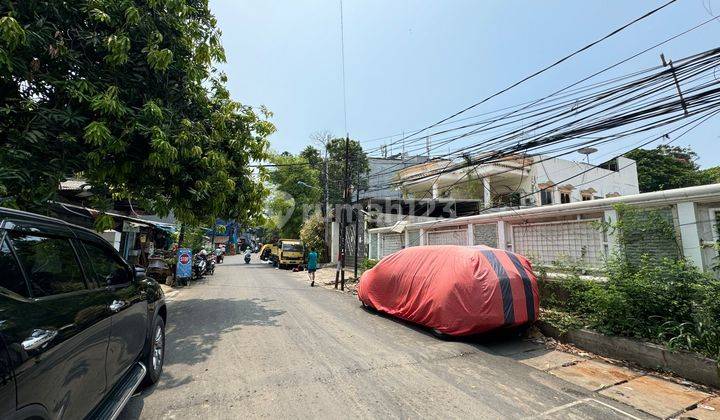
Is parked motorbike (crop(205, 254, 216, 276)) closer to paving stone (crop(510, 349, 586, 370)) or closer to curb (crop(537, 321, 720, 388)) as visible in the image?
paving stone (crop(510, 349, 586, 370))

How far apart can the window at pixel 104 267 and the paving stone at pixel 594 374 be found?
17.4ft

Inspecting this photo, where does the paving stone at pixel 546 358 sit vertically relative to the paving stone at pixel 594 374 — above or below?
above

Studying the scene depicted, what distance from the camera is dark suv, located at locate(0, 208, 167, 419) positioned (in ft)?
5.50

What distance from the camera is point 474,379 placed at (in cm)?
424

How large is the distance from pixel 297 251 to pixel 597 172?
19.2 meters

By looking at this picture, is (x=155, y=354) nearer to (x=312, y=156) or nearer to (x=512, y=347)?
(x=512, y=347)

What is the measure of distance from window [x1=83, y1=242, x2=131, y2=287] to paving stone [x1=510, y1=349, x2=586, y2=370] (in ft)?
17.3

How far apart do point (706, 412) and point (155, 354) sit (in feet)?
19.8

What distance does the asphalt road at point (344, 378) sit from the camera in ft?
11.1

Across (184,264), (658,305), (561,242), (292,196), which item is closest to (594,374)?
(658,305)

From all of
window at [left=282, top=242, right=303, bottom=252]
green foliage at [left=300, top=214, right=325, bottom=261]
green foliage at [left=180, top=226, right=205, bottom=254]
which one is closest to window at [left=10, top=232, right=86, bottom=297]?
green foliage at [left=180, top=226, right=205, bottom=254]

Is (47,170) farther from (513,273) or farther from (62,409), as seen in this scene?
(513,273)

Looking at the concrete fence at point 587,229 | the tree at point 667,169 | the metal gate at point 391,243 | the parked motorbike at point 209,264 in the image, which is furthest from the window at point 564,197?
the parked motorbike at point 209,264

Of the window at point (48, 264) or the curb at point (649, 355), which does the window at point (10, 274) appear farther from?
the curb at point (649, 355)
